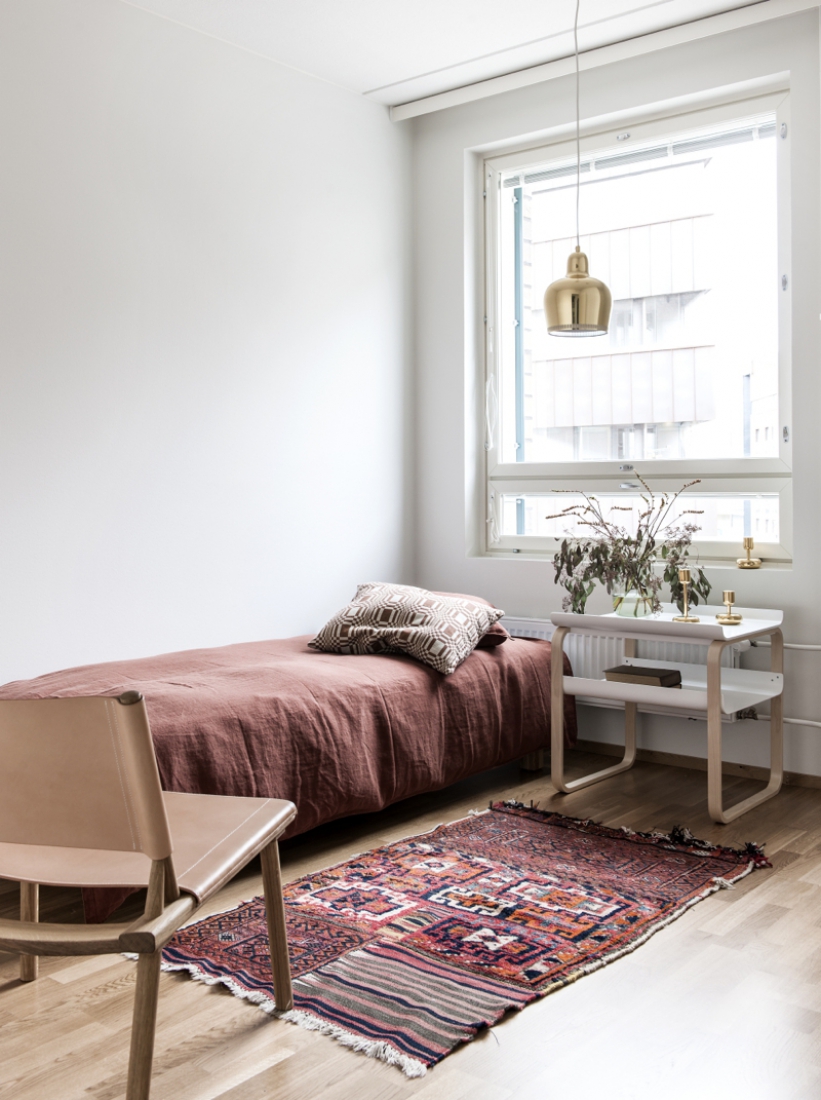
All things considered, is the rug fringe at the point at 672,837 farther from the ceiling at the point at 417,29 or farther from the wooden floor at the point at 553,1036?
the ceiling at the point at 417,29

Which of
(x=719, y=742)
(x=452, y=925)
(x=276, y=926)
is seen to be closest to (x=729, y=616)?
(x=719, y=742)

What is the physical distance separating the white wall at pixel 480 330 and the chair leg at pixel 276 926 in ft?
7.23

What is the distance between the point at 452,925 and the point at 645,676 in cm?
123

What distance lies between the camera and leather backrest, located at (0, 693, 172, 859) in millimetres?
1385

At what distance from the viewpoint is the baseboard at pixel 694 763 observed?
3.46 metres

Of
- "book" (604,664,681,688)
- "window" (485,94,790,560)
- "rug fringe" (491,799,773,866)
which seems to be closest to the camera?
"rug fringe" (491,799,773,866)

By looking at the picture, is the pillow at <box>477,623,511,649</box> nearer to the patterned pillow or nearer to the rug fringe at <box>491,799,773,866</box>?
the patterned pillow

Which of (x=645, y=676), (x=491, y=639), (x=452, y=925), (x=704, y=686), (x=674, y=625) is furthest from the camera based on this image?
(x=491, y=639)

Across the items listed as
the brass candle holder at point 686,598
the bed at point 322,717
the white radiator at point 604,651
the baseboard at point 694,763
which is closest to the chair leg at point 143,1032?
the bed at point 322,717

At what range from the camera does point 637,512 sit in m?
3.92

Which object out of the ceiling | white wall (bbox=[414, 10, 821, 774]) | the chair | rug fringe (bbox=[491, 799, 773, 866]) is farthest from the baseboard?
the ceiling

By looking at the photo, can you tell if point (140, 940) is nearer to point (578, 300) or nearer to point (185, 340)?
point (578, 300)

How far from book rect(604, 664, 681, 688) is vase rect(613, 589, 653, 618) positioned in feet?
0.58

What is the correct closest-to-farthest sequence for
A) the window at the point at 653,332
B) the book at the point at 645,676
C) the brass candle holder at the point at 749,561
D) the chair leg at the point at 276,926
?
the chair leg at the point at 276,926
the book at the point at 645,676
the brass candle holder at the point at 749,561
the window at the point at 653,332
